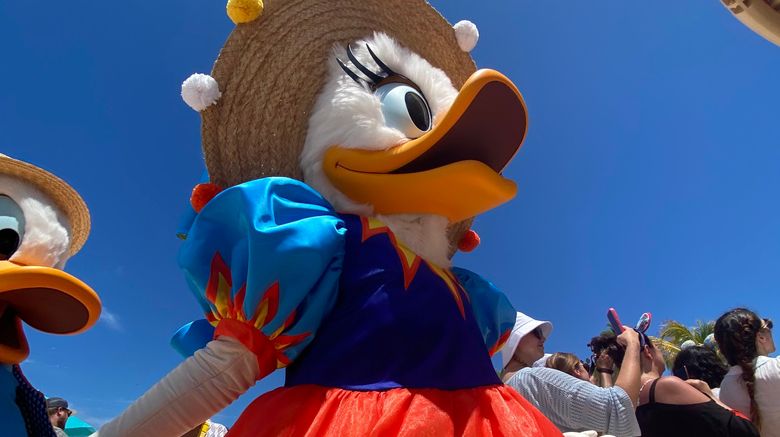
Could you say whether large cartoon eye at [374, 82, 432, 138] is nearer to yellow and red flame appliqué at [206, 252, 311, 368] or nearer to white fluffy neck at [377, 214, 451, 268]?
white fluffy neck at [377, 214, 451, 268]

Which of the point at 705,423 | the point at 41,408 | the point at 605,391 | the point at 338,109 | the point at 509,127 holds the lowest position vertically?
the point at 705,423

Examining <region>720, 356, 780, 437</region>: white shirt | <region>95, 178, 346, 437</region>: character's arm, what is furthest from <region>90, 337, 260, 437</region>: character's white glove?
<region>720, 356, 780, 437</region>: white shirt

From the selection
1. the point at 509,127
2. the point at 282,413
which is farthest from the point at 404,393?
the point at 509,127

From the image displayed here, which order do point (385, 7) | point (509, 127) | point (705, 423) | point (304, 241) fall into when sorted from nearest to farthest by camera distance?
point (304, 241) < point (509, 127) < point (385, 7) < point (705, 423)

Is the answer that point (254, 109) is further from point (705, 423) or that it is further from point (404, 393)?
point (705, 423)

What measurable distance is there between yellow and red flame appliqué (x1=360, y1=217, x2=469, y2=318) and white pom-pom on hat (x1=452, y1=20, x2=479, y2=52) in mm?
726

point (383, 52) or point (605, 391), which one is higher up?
point (383, 52)

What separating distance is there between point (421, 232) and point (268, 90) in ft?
1.67

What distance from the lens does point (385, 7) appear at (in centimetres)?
157

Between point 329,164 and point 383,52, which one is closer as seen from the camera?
point 329,164

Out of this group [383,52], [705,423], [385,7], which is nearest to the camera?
[383,52]

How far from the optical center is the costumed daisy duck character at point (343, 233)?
39.8 inches

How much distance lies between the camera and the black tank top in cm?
186

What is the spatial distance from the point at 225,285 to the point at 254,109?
46cm
